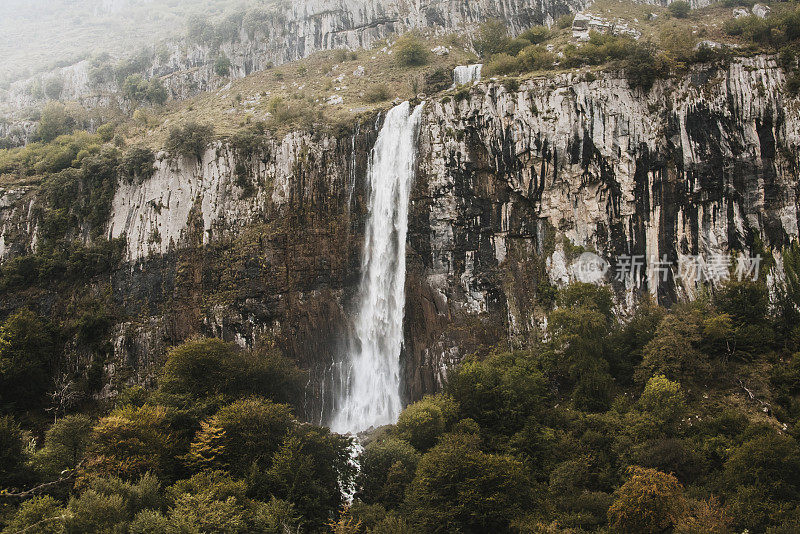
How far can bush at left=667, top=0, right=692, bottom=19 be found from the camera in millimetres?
55906

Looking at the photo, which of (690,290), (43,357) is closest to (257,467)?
(43,357)

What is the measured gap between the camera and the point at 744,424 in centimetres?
2805

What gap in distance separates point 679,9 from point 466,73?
23.4 metres

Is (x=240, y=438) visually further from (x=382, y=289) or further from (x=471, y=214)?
(x=471, y=214)

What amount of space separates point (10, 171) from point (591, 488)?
52897 millimetres

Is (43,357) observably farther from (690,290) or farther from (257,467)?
(690,290)

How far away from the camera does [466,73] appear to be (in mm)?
50938

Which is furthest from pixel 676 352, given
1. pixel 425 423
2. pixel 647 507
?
pixel 425 423

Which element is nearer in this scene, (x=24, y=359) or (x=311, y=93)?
(x=24, y=359)

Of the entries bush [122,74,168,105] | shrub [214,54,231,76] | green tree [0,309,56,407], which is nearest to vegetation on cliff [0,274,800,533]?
green tree [0,309,56,407]

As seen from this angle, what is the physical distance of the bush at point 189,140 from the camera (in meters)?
46.1

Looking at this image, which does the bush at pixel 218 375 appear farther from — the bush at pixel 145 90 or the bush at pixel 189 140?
the bush at pixel 145 90

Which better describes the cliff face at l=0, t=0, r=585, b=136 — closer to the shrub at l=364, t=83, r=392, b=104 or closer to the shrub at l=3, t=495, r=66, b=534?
the shrub at l=364, t=83, r=392, b=104

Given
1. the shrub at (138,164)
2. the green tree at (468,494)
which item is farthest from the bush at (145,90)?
the green tree at (468,494)
